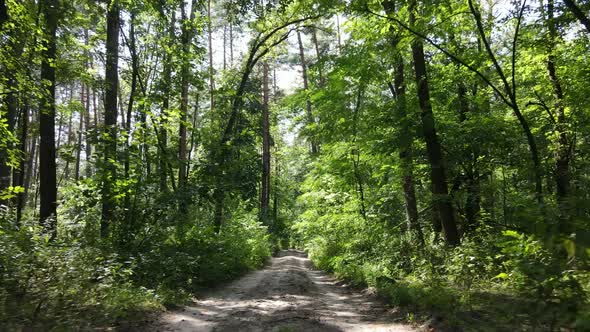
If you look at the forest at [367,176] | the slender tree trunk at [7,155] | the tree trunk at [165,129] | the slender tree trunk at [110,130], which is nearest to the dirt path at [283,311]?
the forest at [367,176]

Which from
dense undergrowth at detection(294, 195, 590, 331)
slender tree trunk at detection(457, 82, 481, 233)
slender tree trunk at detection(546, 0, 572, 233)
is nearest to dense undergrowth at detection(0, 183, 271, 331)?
dense undergrowth at detection(294, 195, 590, 331)

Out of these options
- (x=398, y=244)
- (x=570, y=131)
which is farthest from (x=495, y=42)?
(x=398, y=244)

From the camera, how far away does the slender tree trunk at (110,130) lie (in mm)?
10156

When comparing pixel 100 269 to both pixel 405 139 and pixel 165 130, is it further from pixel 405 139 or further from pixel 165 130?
pixel 405 139

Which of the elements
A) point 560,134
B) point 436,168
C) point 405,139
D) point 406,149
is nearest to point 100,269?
point 405,139

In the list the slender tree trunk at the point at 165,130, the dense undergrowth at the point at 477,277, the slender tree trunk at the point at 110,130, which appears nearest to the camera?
the dense undergrowth at the point at 477,277

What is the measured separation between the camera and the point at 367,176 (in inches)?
623

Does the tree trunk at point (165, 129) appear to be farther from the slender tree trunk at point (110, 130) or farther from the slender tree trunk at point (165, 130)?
the slender tree trunk at point (110, 130)

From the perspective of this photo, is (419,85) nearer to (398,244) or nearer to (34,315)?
(398,244)

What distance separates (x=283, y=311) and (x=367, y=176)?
9374 mm

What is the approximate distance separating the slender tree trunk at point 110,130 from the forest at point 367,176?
6 centimetres

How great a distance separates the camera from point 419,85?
31.0 feet

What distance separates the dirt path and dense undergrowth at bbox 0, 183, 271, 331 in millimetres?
834

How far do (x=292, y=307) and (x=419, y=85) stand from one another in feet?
20.3
